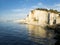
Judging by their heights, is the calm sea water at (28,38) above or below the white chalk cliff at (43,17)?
below

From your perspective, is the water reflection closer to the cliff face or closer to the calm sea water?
the calm sea water

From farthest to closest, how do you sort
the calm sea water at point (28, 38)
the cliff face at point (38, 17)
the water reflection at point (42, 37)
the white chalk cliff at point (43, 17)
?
the cliff face at point (38, 17) < the white chalk cliff at point (43, 17) < the water reflection at point (42, 37) < the calm sea water at point (28, 38)

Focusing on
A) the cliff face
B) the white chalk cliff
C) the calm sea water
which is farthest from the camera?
the cliff face

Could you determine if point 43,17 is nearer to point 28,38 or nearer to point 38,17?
point 38,17

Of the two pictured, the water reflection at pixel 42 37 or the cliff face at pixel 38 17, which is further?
the cliff face at pixel 38 17

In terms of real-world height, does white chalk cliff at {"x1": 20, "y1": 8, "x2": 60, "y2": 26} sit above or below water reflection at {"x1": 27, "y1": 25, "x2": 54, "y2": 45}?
above

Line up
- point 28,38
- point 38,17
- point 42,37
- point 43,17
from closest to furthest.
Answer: point 28,38, point 42,37, point 43,17, point 38,17

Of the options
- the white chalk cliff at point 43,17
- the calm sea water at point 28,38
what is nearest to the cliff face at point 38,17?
the white chalk cliff at point 43,17

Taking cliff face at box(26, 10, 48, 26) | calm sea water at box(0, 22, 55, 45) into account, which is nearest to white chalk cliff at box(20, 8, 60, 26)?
cliff face at box(26, 10, 48, 26)

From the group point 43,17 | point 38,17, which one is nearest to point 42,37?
point 43,17

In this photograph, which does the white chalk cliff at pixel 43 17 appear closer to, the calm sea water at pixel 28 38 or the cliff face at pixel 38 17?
the cliff face at pixel 38 17

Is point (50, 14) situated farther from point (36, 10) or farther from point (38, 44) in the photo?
point (38, 44)

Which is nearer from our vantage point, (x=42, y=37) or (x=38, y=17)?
(x=42, y=37)

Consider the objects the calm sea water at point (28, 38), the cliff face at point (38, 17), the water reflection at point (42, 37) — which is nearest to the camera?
the calm sea water at point (28, 38)
